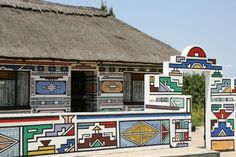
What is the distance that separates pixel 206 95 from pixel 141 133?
8.84 ft

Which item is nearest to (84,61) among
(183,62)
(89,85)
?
(89,85)

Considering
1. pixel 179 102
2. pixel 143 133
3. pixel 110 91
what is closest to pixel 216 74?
pixel 179 102

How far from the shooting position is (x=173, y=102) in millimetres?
10102

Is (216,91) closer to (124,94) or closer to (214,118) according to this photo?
(214,118)

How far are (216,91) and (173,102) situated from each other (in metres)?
1.59

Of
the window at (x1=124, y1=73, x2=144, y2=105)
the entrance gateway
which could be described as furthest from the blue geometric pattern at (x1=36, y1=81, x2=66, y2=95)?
the entrance gateway

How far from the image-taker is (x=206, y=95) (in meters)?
11.0

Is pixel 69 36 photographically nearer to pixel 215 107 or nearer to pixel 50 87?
pixel 50 87

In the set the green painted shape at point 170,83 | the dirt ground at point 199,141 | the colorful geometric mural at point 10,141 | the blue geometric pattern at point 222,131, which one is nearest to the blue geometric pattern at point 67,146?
the colorful geometric mural at point 10,141

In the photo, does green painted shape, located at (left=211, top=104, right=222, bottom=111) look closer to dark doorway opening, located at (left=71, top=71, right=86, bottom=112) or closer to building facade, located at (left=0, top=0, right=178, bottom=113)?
building facade, located at (left=0, top=0, right=178, bottom=113)

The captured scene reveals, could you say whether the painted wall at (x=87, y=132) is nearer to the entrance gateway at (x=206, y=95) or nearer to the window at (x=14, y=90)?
the entrance gateway at (x=206, y=95)

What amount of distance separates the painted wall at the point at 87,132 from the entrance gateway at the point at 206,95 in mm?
376

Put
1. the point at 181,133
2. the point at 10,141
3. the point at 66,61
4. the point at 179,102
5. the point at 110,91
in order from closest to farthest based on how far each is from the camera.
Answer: the point at 10,141
the point at 181,133
the point at 179,102
the point at 66,61
the point at 110,91

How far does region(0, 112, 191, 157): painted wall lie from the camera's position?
7617 millimetres
